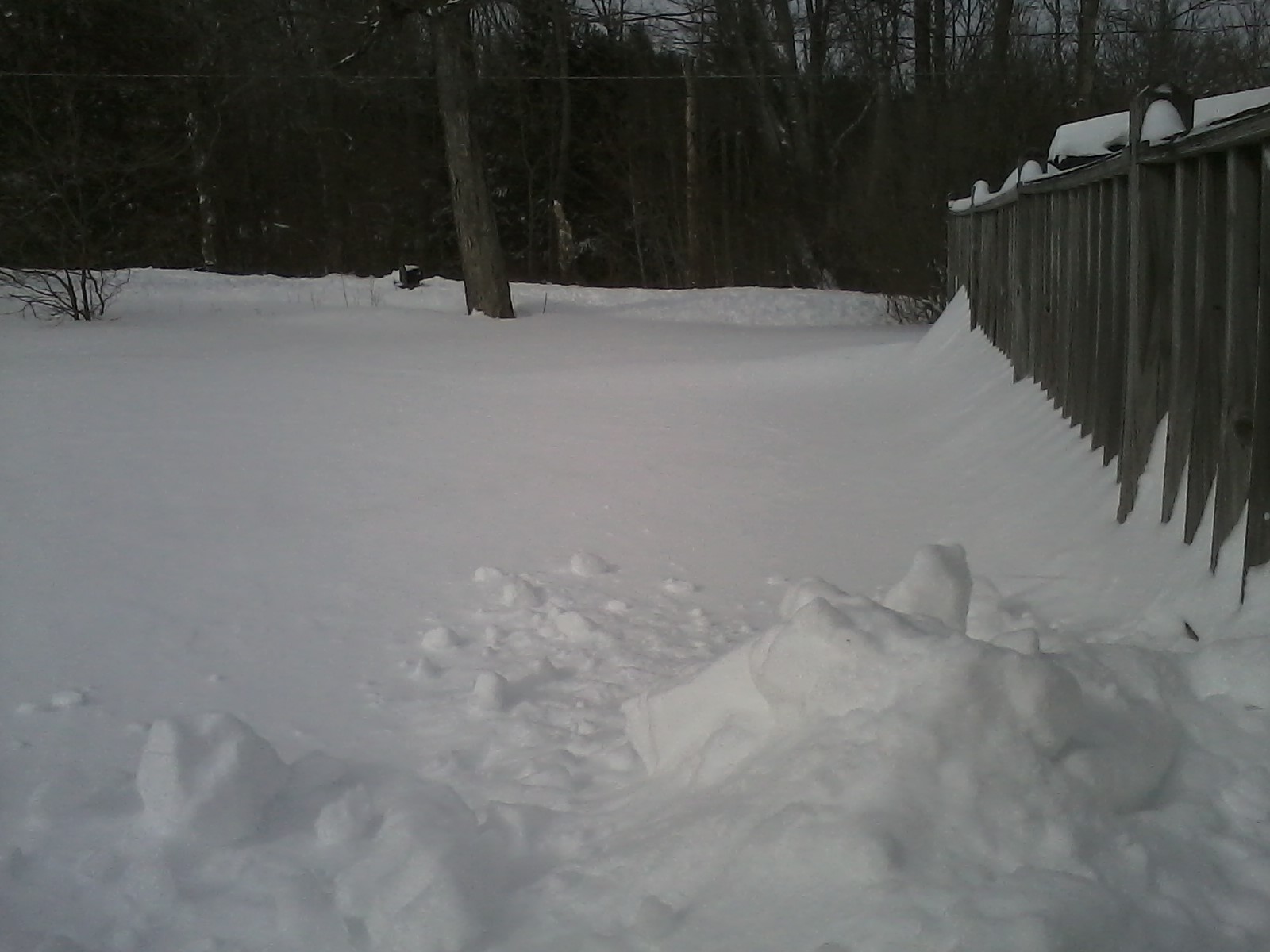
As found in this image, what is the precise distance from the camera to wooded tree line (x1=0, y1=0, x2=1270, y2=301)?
2202 centimetres

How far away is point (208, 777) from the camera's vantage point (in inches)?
108

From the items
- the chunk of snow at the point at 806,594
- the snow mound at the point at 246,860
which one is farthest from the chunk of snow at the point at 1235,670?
the snow mound at the point at 246,860

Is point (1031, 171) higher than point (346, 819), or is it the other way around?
A: point (1031, 171)

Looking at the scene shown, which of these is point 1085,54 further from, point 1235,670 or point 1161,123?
point 1235,670

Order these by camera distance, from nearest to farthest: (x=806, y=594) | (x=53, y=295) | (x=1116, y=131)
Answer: (x=806, y=594), (x=1116, y=131), (x=53, y=295)

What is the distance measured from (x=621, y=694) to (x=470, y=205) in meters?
13.0

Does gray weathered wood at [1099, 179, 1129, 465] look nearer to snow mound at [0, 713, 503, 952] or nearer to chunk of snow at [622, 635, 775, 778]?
chunk of snow at [622, 635, 775, 778]

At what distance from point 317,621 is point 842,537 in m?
2.24

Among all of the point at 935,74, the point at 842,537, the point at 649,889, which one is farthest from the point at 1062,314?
the point at 935,74

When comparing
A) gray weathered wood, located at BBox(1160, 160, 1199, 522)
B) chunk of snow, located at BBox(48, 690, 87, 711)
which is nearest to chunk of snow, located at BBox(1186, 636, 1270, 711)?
gray weathered wood, located at BBox(1160, 160, 1199, 522)

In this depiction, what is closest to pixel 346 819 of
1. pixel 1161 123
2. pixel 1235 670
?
pixel 1235 670

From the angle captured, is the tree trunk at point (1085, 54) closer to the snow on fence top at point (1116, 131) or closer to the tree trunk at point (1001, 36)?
the tree trunk at point (1001, 36)

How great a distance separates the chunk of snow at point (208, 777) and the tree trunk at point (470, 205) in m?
12.9

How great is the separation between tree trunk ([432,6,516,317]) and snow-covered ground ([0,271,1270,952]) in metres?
8.51
